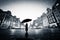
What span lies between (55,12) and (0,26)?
3095cm

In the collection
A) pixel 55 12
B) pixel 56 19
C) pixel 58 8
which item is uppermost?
pixel 58 8

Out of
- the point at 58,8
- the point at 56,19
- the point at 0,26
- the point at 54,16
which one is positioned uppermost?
the point at 58,8

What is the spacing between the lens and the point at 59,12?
26.1 m

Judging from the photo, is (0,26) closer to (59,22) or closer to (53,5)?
(59,22)

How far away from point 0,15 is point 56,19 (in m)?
33.2

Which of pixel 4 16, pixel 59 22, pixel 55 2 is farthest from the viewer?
pixel 4 16

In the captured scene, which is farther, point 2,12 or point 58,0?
point 2,12

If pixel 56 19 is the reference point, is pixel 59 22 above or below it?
below

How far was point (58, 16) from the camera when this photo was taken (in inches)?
1048

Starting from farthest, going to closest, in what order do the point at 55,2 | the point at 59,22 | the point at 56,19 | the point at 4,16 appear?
the point at 4,16, the point at 55,2, the point at 56,19, the point at 59,22

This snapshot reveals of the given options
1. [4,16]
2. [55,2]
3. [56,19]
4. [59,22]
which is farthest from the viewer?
[4,16]

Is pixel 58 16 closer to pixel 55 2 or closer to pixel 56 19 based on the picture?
pixel 56 19

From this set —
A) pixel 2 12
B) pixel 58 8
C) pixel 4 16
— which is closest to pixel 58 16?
pixel 58 8

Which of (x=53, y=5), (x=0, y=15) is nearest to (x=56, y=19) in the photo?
(x=53, y=5)
